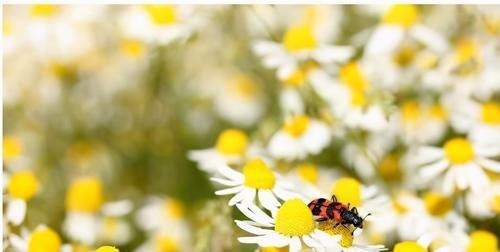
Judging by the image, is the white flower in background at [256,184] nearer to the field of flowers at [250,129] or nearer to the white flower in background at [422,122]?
the field of flowers at [250,129]

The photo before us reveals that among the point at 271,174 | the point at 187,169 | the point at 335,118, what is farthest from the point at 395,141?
the point at 271,174

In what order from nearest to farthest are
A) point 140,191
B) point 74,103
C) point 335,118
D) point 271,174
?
point 271,174, point 335,118, point 140,191, point 74,103

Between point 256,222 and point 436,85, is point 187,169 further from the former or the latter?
point 256,222

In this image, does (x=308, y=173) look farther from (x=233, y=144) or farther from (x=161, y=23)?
(x=161, y=23)

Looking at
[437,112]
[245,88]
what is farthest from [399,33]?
[245,88]

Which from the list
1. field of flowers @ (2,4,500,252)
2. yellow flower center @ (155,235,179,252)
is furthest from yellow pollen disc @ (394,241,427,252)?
yellow flower center @ (155,235,179,252)

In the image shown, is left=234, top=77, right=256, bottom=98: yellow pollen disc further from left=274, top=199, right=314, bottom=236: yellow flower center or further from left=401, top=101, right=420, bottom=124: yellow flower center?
left=274, top=199, right=314, bottom=236: yellow flower center
